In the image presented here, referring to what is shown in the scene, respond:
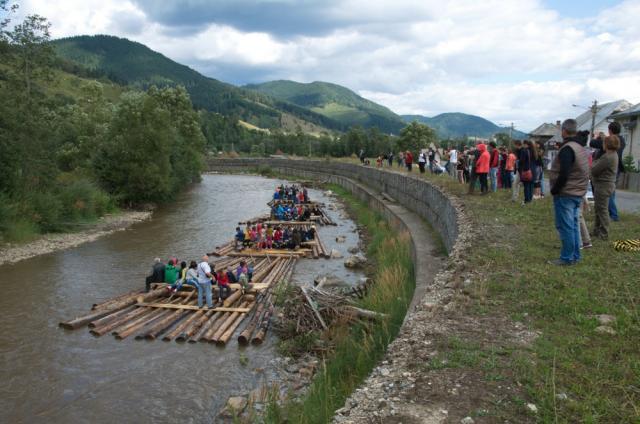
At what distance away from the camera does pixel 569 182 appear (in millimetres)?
7312

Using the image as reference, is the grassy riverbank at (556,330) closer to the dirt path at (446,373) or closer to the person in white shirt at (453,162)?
the dirt path at (446,373)

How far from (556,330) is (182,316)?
10145 mm

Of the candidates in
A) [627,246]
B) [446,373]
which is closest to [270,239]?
[627,246]

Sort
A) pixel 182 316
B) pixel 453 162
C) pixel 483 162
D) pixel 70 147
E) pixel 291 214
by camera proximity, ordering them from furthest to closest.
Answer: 1. pixel 70 147
2. pixel 291 214
3. pixel 453 162
4. pixel 483 162
5. pixel 182 316

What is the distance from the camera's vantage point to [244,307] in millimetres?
13328

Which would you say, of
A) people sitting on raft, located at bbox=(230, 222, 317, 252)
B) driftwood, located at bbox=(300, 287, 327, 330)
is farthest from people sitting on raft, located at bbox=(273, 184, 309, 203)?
driftwood, located at bbox=(300, 287, 327, 330)

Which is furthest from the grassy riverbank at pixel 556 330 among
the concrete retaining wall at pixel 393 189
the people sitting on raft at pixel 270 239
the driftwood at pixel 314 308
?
the people sitting on raft at pixel 270 239

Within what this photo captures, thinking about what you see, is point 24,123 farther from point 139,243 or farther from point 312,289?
point 312,289

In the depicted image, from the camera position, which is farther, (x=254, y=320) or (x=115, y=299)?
(x=115, y=299)

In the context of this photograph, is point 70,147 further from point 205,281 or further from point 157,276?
point 205,281

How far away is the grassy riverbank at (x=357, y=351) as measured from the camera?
6.18 meters

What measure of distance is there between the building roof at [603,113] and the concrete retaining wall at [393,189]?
26.2 meters

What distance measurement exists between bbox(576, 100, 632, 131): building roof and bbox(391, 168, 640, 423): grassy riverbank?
157 ft

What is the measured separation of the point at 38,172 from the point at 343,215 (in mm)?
18382
